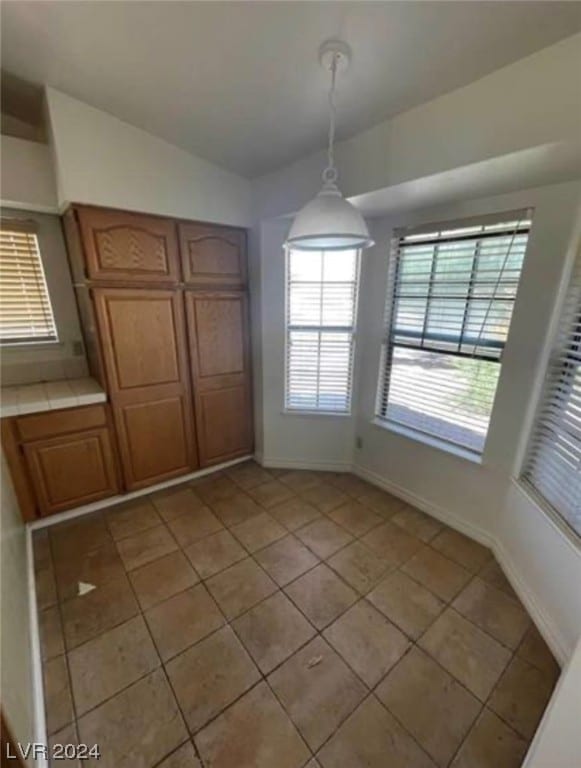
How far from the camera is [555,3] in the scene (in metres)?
1.10

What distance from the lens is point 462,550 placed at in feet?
7.33

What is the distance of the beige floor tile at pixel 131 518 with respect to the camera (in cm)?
238

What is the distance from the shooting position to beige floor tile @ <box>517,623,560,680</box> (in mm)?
1543

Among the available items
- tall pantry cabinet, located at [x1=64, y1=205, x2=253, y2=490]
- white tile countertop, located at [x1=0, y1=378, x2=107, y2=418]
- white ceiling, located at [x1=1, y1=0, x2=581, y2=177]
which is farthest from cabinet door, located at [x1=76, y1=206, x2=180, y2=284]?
white tile countertop, located at [x1=0, y1=378, x2=107, y2=418]

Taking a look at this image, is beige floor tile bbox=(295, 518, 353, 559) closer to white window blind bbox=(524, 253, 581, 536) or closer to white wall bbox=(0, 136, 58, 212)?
white window blind bbox=(524, 253, 581, 536)

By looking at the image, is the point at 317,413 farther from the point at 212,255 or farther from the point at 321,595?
the point at 212,255

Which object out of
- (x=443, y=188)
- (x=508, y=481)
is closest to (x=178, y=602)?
(x=508, y=481)

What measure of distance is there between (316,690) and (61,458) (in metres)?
2.09

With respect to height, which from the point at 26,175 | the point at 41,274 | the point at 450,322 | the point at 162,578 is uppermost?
the point at 26,175

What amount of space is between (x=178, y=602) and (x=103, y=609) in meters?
0.39

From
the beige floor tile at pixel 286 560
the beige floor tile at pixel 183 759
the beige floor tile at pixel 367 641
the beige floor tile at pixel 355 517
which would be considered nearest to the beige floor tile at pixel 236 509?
the beige floor tile at pixel 286 560

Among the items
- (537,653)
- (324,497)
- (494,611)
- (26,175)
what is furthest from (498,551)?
(26,175)

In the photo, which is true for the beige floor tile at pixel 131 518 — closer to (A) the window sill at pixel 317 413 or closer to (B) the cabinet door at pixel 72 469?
→ (B) the cabinet door at pixel 72 469

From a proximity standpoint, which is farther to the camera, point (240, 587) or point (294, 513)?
point (294, 513)
